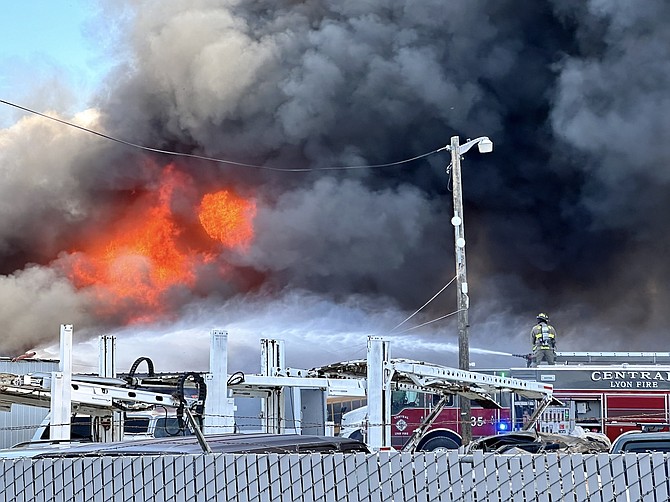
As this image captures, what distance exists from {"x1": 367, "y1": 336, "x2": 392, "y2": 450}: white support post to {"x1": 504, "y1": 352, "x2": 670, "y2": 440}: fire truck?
6.96m

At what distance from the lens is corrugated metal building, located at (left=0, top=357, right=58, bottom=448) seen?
19.6 metres

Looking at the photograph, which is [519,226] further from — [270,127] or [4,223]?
[4,223]

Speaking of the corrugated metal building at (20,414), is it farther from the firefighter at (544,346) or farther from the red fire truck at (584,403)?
the firefighter at (544,346)

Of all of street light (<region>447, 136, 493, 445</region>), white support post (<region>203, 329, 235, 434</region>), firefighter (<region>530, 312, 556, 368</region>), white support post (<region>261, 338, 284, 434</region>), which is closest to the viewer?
white support post (<region>203, 329, 235, 434</region>)

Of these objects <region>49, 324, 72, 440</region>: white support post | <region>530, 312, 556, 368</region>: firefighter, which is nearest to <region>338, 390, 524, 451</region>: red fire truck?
<region>530, 312, 556, 368</region>: firefighter

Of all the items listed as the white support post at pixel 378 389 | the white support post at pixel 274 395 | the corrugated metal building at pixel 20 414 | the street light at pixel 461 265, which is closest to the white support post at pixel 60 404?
the white support post at pixel 274 395

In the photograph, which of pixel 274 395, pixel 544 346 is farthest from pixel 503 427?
pixel 274 395

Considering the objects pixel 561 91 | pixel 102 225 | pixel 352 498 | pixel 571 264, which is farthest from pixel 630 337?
pixel 352 498

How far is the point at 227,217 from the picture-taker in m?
33.9

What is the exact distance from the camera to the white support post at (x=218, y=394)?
12.6 meters

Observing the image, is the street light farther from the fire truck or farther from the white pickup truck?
the white pickup truck

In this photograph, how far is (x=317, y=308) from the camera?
111 ft

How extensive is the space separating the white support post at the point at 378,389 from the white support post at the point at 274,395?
1636 mm

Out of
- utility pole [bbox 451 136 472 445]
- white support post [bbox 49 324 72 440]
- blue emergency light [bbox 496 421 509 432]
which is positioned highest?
utility pole [bbox 451 136 472 445]
